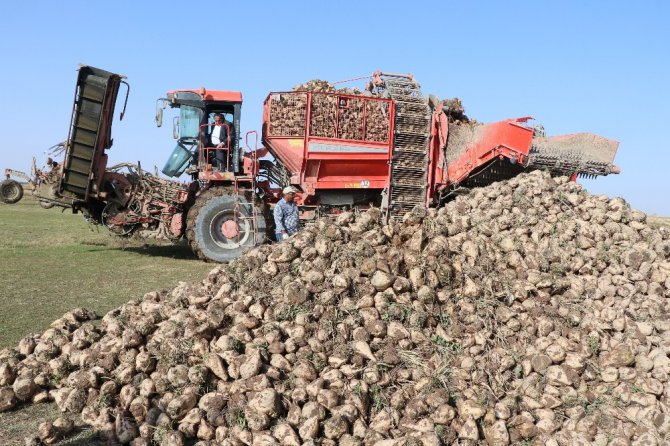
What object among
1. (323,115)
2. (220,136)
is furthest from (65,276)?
(323,115)

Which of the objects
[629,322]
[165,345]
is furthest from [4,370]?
[629,322]

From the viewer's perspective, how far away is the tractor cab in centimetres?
986

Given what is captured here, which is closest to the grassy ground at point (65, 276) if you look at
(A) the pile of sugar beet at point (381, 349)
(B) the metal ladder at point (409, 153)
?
(A) the pile of sugar beet at point (381, 349)

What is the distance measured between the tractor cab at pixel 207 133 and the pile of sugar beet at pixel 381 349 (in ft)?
14.6

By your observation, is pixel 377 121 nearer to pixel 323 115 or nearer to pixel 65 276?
pixel 323 115

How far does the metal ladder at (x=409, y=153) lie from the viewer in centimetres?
970

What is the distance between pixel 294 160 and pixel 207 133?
1.70 meters

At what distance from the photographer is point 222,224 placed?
9.81m

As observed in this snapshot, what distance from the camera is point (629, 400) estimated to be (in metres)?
4.21

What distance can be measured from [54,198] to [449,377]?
324 inches

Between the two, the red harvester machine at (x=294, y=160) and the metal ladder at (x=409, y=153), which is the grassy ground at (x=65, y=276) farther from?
the metal ladder at (x=409, y=153)

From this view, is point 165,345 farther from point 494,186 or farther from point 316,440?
point 494,186

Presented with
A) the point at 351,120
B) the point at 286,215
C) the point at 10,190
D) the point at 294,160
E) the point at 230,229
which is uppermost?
the point at 351,120

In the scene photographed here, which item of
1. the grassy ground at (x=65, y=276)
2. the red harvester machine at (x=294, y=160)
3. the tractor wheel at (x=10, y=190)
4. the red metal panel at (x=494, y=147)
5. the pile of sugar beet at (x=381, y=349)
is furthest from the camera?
the tractor wheel at (x=10, y=190)
